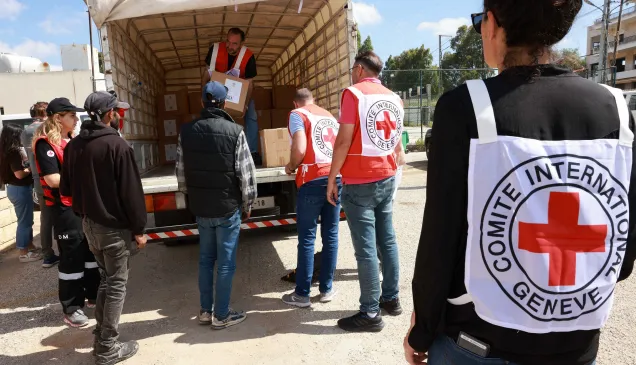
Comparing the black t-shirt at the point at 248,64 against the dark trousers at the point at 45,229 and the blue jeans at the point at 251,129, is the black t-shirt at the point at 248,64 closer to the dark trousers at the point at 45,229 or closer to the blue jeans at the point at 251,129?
the blue jeans at the point at 251,129

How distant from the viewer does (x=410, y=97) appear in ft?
70.9

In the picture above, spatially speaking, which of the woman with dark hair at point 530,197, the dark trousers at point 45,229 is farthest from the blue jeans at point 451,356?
the dark trousers at point 45,229

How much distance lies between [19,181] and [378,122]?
186 inches

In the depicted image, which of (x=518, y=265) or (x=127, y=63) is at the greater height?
(x=127, y=63)

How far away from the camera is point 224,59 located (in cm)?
565

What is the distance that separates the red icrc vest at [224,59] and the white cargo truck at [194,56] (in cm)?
57

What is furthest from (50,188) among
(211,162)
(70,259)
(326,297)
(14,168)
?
(326,297)

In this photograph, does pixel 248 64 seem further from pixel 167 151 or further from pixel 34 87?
pixel 34 87

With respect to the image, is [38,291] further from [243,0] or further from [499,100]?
[499,100]

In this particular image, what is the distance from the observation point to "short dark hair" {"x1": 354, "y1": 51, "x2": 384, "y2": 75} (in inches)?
132

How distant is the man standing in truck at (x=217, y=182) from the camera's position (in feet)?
10.8

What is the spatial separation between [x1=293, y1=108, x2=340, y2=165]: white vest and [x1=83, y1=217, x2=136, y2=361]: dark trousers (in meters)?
1.61

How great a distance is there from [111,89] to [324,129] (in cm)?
218

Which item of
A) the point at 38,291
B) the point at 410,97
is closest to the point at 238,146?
the point at 38,291
